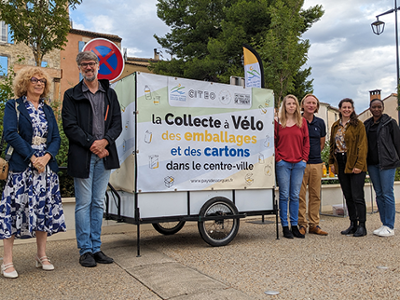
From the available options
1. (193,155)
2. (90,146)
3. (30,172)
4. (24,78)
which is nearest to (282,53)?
(193,155)

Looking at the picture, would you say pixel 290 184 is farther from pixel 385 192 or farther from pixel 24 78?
pixel 24 78

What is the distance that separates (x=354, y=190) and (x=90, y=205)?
4019mm

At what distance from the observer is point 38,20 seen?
872cm

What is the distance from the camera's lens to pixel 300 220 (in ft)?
19.4

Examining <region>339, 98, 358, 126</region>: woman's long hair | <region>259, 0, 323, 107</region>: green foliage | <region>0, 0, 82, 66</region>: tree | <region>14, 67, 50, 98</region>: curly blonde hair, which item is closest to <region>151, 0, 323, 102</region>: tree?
<region>259, 0, 323, 107</region>: green foliage

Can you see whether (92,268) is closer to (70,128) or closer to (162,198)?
(162,198)

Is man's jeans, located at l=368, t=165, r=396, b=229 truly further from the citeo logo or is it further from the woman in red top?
the citeo logo

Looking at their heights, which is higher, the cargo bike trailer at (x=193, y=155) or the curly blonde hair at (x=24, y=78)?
the curly blonde hair at (x=24, y=78)

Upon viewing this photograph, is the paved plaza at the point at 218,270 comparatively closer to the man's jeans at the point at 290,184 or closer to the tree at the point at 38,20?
the man's jeans at the point at 290,184

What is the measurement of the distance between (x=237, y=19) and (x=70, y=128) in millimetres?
18715

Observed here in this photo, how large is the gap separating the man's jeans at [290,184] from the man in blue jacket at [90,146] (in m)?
2.53

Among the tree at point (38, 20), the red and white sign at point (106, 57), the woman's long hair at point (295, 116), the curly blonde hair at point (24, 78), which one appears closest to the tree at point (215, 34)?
the tree at point (38, 20)

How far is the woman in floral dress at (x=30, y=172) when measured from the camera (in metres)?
3.68

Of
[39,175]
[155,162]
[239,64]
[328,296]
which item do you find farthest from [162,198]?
[239,64]
